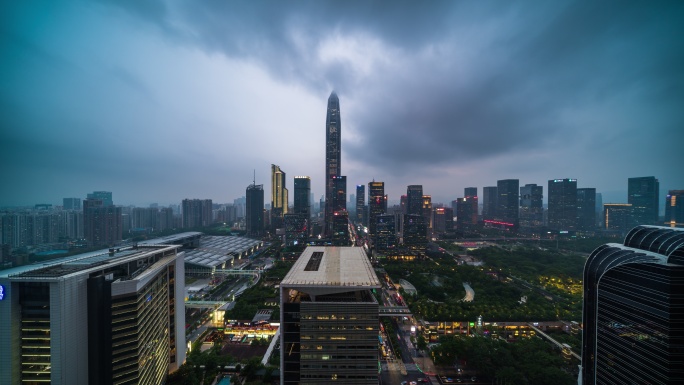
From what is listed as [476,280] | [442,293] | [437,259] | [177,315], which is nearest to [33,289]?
[177,315]

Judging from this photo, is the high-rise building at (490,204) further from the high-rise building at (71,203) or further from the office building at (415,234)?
the high-rise building at (71,203)

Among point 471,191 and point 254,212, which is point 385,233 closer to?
point 254,212

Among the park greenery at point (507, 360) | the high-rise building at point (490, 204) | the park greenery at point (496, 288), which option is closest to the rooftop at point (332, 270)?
the park greenery at point (507, 360)

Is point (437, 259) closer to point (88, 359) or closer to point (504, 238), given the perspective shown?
point (504, 238)

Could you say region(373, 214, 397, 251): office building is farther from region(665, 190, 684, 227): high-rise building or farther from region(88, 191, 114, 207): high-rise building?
region(88, 191, 114, 207): high-rise building

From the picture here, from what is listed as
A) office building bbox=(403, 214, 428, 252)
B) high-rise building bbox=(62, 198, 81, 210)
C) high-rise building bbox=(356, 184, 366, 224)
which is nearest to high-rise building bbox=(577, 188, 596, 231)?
office building bbox=(403, 214, 428, 252)

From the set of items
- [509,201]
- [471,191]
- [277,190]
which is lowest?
[509,201]

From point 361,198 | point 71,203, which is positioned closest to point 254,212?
point 361,198
